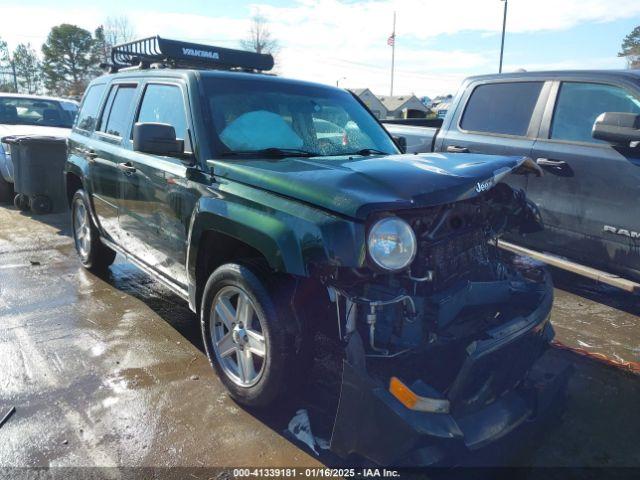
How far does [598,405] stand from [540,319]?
0.99 metres

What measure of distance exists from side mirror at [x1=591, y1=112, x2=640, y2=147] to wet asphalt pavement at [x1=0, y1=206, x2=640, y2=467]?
5.18 ft

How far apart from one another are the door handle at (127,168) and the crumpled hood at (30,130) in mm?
5213

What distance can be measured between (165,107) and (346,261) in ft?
7.32

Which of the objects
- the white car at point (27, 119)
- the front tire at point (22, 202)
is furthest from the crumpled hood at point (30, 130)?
the front tire at point (22, 202)

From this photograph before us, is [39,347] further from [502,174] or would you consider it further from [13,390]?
[502,174]

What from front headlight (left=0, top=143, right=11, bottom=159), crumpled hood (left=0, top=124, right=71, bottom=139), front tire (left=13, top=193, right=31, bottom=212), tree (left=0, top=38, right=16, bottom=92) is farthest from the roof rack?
tree (left=0, top=38, right=16, bottom=92)

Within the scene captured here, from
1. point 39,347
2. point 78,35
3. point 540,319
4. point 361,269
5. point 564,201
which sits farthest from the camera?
point 78,35

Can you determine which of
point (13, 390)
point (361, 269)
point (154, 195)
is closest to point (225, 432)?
point (361, 269)

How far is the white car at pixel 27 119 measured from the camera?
8.98m

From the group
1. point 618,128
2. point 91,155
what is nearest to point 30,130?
point 91,155

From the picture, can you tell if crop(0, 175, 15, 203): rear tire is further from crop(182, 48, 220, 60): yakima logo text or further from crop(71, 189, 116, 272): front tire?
crop(182, 48, 220, 60): yakima logo text

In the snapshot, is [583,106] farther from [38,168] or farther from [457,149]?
[38,168]

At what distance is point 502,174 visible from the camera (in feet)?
9.52

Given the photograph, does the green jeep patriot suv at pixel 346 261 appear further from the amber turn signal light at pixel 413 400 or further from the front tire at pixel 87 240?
the front tire at pixel 87 240
